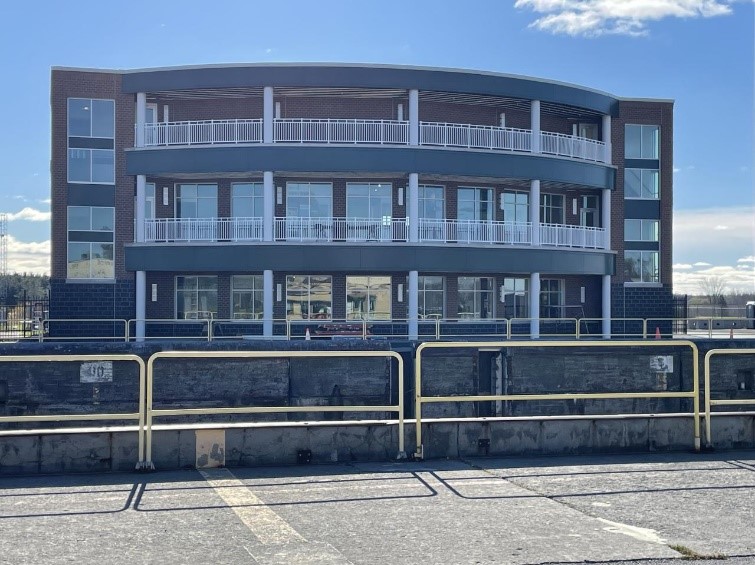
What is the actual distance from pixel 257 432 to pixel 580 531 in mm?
4497

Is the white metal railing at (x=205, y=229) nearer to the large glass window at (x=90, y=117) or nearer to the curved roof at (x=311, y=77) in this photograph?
the large glass window at (x=90, y=117)

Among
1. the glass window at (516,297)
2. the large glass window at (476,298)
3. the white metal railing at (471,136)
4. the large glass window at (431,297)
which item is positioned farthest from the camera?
the glass window at (516,297)

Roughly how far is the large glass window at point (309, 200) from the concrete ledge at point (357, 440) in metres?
22.9

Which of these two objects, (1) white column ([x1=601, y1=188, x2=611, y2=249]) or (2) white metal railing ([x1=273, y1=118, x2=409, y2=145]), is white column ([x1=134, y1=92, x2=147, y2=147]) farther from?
(1) white column ([x1=601, y1=188, x2=611, y2=249])

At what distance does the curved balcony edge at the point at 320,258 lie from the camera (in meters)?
31.0

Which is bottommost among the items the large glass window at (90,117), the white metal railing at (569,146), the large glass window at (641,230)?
the large glass window at (641,230)

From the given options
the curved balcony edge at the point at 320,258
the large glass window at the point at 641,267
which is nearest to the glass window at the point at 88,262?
the curved balcony edge at the point at 320,258

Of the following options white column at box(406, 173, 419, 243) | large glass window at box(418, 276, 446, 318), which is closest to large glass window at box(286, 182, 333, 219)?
white column at box(406, 173, 419, 243)

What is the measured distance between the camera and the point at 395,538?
747 centimetres

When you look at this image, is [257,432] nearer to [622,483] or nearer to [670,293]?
[622,483]

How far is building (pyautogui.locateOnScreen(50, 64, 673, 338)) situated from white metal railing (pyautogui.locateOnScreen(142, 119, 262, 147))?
0.09 metres

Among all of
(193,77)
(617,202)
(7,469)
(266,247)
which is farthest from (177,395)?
(617,202)

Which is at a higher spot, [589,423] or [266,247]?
[266,247]

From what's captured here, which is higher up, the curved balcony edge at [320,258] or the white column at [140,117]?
the white column at [140,117]
